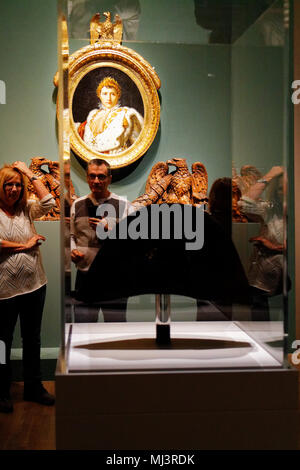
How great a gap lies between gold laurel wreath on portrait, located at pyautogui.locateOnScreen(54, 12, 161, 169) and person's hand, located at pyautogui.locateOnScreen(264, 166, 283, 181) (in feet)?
1.65

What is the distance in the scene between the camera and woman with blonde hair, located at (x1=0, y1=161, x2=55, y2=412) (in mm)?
3465

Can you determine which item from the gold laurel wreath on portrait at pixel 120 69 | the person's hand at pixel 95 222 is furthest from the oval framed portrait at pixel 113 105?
the person's hand at pixel 95 222

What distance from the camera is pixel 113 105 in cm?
251

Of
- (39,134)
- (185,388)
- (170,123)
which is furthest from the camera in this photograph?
(39,134)

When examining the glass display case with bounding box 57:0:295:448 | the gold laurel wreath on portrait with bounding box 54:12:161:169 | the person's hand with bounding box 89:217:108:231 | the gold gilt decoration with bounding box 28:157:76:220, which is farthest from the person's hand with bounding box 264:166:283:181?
the gold gilt decoration with bounding box 28:157:76:220

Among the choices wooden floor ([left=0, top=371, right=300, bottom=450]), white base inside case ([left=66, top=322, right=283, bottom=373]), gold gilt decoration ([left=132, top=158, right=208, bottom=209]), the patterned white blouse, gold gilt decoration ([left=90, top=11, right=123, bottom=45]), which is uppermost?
gold gilt decoration ([left=90, top=11, right=123, bottom=45])

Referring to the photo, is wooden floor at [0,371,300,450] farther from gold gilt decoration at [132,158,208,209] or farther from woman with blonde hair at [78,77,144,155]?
woman with blonde hair at [78,77,144,155]

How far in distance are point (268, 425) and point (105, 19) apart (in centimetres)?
169

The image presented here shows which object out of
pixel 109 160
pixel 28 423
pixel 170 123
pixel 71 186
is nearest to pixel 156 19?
pixel 170 123

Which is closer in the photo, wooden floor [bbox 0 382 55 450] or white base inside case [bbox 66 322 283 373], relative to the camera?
white base inside case [bbox 66 322 283 373]

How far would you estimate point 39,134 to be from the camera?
157 inches

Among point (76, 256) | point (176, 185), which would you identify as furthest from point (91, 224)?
point (176, 185)

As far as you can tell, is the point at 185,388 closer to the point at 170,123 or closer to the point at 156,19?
the point at 170,123

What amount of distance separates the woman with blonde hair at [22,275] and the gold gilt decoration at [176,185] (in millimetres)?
1234
